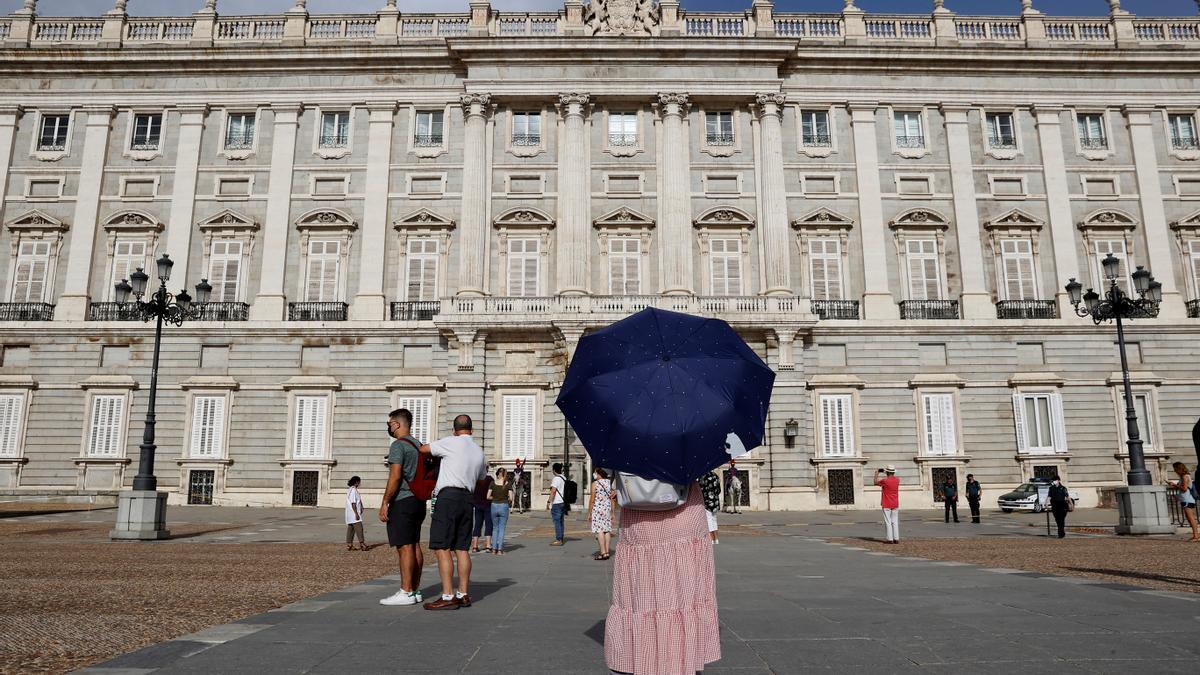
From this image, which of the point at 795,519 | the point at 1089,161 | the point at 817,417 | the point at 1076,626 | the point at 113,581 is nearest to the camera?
the point at 1076,626

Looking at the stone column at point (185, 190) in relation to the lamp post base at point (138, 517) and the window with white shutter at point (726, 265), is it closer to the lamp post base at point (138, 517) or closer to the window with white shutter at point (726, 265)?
the lamp post base at point (138, 517)

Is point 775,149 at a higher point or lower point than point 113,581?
higher

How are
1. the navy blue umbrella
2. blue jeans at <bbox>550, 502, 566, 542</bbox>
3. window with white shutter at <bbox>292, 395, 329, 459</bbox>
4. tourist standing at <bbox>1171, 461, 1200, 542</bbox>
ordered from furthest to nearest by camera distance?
window with white shutter at <bbox>292, 395, 329, 459</bbox> < blue jeans at <bbox>550, 502, 566, 542</bbox> < tourist standing at <bbox>1171, 461, 1200, 542</bbox> < the navy blue umbrella

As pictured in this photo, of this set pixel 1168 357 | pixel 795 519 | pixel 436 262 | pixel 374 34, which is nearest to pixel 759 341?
pixel 795 519

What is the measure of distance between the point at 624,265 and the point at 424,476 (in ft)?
71.8

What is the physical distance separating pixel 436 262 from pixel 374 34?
9.76 meters

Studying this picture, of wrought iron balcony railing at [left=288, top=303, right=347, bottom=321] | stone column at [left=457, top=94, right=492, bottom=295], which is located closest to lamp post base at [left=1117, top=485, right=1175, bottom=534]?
stone column at [left=457, top=94, right=492, bottom=295]

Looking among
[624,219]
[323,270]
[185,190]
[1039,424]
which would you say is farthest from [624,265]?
[185,190]

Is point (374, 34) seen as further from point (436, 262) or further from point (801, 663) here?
point (801, 663)

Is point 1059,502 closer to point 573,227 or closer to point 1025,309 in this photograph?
point 1025,309

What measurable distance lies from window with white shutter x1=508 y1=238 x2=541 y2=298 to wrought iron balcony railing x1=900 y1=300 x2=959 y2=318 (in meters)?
13.4

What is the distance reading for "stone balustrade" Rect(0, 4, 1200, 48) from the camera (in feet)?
99.9

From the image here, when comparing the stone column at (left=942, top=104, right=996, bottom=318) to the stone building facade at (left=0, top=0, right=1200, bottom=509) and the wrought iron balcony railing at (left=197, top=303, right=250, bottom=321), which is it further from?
the wrought iron balcony railing at (left=197, top=303, right=250, bottom=321)

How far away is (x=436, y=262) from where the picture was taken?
29.0 meters
